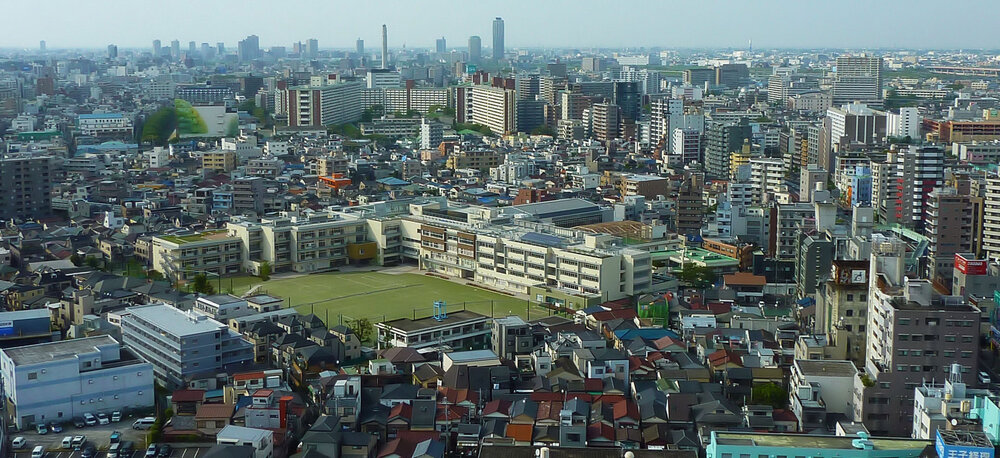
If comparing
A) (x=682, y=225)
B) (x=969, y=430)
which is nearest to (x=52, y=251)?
(x=682, y=225)

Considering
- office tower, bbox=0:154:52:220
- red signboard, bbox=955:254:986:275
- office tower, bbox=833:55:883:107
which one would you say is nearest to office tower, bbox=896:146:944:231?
red signboard, bbox=955:254:986:275

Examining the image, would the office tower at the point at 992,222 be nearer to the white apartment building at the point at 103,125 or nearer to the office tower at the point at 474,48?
the white apartment building at the point at 103,125

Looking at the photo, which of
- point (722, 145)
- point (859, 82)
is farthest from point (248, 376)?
point (859, 82)

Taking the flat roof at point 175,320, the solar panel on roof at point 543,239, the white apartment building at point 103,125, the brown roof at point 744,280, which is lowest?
the brown roof at point 744,280

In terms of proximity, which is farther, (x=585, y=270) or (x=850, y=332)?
(x=585, y=270)

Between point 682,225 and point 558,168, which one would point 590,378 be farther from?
point 558,168

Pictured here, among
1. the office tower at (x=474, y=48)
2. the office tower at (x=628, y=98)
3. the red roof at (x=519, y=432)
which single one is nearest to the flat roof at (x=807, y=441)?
the red roof at (x=519, y=432)
